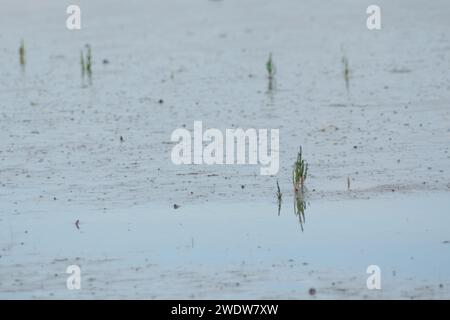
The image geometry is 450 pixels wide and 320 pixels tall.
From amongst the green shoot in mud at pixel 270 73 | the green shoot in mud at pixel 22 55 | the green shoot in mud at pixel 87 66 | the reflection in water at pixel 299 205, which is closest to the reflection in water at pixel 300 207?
the reflection in water at pixel 299 205

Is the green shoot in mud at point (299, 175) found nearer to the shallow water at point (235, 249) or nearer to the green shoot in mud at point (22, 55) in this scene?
the shallow water at point (235, 249)

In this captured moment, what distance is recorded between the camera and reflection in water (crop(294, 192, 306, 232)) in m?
10.5

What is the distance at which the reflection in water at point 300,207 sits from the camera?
10.5 metres

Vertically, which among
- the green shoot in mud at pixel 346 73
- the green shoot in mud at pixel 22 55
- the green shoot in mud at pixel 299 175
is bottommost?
the green shoot in mud at pixel 299 175

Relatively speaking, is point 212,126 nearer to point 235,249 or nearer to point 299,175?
point 299,175

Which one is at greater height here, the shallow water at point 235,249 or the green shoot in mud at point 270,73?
the green shoot in mud at point 270,73

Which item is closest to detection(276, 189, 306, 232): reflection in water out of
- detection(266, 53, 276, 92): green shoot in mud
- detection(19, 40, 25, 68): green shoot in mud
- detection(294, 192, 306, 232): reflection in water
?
detection(294, 192, 306, 232): reflection in water

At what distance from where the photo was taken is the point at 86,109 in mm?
15414

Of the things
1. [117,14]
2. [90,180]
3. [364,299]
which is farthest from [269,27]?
[364,299]

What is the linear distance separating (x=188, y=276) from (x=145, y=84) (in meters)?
8.20

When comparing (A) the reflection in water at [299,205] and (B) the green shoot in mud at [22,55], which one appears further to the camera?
(B) the green shoot in mud at [22,55]
